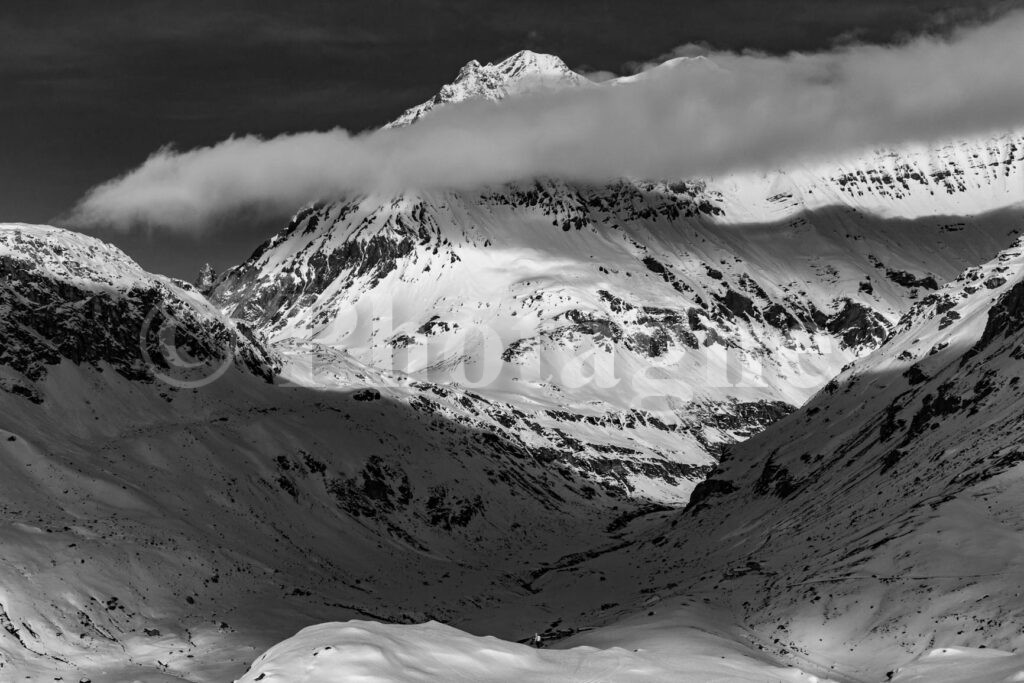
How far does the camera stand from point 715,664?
81188 millimetres

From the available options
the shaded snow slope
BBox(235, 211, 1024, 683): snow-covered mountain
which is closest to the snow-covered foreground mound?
BBox(235, 211, 1024, 683): snow-covered mountain

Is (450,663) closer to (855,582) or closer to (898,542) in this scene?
(855,582)

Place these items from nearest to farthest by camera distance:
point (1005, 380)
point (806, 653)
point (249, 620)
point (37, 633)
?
point (806, 653)
point (37, 633)
point (249, 620)
point (1005, 380)

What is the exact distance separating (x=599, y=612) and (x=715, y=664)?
90.5m

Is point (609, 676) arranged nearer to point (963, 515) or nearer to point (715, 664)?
point (715, 664)

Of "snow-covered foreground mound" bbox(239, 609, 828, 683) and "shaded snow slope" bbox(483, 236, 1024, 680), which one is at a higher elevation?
"shaded snow slope" bbox(483, 236, 1024, 680)

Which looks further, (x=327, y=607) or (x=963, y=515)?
(x=327, y=607)

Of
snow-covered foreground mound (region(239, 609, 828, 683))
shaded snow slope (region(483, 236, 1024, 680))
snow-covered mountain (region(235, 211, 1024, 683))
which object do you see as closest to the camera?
snow-covered foreground mound (region(239, 609, 828, 683))

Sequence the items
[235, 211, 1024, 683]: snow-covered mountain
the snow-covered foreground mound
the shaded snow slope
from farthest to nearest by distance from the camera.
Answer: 1. the shaded snow slope
2. [235, 211, 1024, 683]: snow-covered mountain
3. the snow-covered foreground mound

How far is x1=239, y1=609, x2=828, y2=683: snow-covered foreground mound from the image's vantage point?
6550 cm

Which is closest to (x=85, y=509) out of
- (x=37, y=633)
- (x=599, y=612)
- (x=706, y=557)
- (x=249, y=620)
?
(x=249, y=620)

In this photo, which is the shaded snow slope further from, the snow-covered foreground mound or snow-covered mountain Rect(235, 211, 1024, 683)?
the snow-covered foreground mound

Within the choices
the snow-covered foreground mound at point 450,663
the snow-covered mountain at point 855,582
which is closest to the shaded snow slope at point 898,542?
the snow-covered mountain at point 855,582

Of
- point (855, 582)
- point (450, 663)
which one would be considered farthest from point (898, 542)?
point (450, 663)
